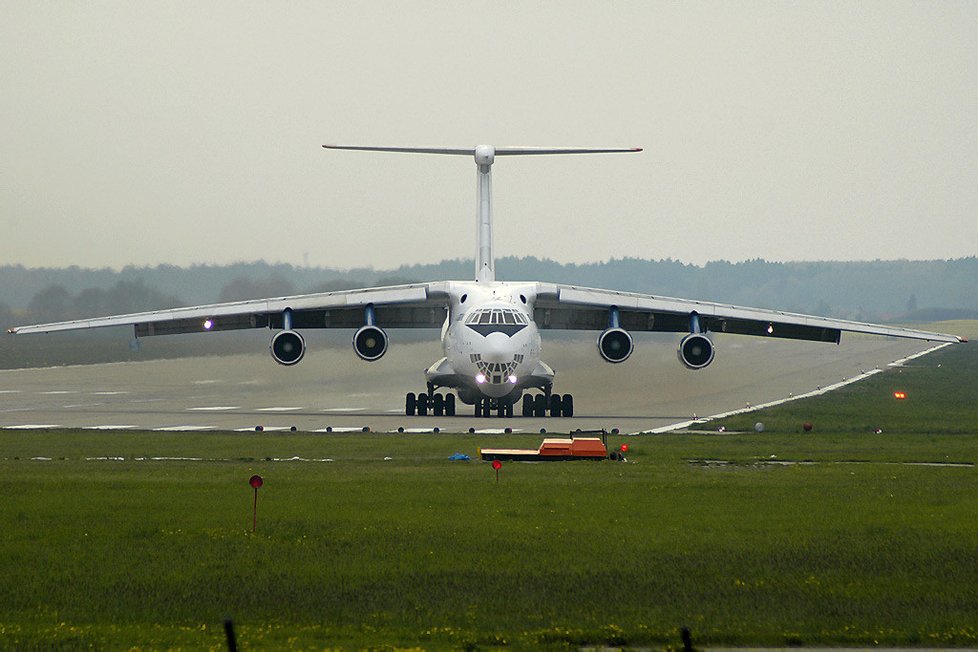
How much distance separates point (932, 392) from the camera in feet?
130

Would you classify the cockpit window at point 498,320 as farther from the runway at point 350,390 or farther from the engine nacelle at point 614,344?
the engine nacelle at point 614,344

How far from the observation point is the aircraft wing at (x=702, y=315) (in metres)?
32.7

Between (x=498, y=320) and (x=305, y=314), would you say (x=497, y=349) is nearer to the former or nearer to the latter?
(x=498, y=320)

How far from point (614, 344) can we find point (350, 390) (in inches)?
440

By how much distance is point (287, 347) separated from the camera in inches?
1257

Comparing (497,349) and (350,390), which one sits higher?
(497,349)

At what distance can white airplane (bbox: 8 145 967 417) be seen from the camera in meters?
30.6

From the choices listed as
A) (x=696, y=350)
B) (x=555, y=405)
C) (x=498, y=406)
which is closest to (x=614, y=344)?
(x=696, y=350)

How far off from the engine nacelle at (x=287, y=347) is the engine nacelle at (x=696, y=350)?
8523mm

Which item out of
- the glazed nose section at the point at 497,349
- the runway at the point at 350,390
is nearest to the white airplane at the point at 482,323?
the glazed nose section at the point at 497,349

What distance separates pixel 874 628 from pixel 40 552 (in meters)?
7.05

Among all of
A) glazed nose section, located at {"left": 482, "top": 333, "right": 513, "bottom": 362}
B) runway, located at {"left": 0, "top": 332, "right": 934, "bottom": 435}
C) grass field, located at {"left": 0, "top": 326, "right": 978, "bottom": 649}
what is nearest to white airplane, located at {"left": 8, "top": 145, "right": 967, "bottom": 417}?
glazed nose section, located at {"left": 482, "top": 333, "right": 513, "bottom": 362}

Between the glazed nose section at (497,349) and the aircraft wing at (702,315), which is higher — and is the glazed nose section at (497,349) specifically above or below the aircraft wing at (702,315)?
below

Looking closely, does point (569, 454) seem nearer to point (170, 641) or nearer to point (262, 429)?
point (262, 429)
